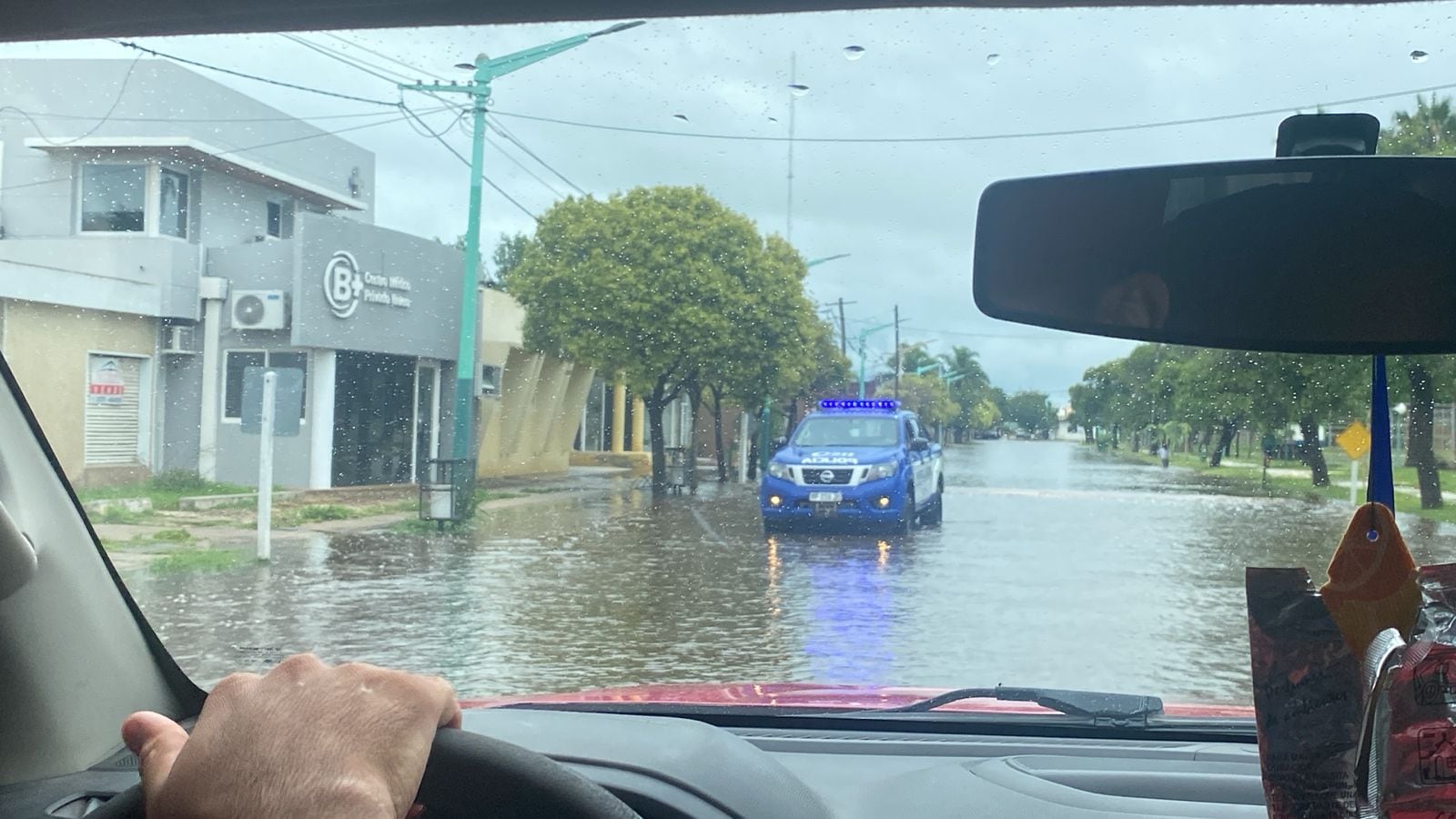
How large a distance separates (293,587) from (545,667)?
180 cm

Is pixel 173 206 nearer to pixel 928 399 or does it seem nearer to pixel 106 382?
pixel 106 382

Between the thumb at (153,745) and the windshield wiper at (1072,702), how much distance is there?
75.6 inches

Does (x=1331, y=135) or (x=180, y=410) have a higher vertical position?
(x=1331, y=135)

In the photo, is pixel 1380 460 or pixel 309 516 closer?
pixel 1380 460

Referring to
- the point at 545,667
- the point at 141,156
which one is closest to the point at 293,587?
the point at 545,667

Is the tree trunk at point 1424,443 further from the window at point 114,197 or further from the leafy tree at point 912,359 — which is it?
the window at point 114,197

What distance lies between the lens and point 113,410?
15.4 feet

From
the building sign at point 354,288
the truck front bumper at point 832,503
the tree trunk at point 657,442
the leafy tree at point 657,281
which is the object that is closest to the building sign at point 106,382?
the leafy tree at point 657,281

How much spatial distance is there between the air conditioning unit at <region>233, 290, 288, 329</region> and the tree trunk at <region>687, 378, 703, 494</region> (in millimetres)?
2080

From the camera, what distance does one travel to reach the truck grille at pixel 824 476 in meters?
8.78

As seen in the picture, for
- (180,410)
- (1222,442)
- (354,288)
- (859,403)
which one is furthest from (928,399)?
(354,288)

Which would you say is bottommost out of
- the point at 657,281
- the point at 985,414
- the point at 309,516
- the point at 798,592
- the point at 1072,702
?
the point at 798,592

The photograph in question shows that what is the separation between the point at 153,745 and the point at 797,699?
1.99 m

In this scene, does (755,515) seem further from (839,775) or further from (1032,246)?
(1032,246)
